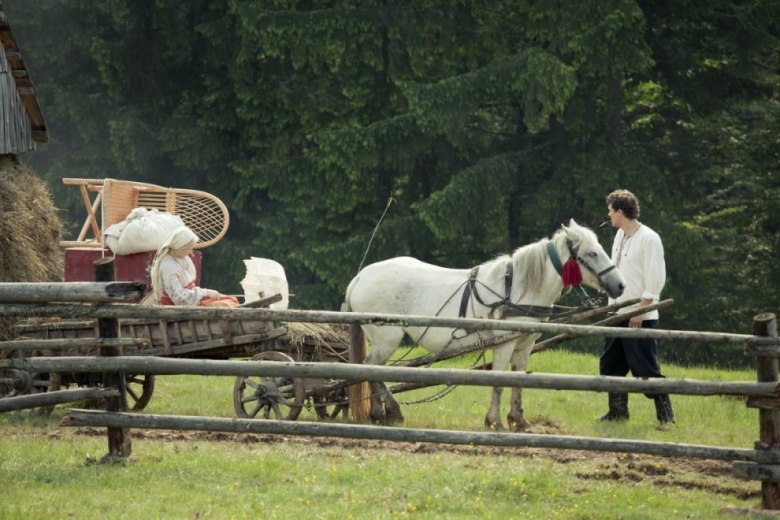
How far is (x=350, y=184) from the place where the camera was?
2606 cm

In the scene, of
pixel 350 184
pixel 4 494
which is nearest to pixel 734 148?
pixel 350 184

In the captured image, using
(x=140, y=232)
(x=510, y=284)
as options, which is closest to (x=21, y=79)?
(x=140, y=232)

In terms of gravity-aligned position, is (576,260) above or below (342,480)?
above

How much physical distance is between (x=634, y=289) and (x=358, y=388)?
2.77m

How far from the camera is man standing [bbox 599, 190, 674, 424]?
38.8 feet

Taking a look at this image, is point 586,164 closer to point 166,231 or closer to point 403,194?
point 403,194

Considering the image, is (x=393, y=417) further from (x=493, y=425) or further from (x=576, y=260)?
(x=576, y=260)

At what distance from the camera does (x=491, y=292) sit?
1181 cm

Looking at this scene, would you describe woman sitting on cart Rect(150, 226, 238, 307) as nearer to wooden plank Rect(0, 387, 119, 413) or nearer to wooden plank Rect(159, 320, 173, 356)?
wooden plank Rect(159, 320, 173, 356)

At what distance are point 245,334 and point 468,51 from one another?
52.3 ft

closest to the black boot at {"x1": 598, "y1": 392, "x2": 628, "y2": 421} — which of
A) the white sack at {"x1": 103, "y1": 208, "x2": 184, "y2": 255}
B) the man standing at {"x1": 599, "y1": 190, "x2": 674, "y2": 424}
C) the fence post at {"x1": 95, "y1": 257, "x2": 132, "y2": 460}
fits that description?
the man standing at {"x1": 599, "y1": 190, "x2": 674, "y2": 424}

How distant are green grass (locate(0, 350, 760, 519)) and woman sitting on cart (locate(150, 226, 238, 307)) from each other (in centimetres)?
149

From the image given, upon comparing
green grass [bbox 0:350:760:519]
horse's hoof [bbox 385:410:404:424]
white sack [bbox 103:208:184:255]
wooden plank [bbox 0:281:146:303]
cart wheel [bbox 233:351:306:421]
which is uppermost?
white sack [bbox 103:208:184:255]

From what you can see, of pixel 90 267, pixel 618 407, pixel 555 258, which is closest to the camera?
pixel 555 258
